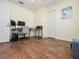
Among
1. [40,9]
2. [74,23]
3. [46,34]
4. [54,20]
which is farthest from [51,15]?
[74,23]

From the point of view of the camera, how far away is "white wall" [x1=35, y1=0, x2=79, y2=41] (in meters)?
4.56

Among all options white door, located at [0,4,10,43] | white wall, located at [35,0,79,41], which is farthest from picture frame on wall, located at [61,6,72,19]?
white door, located at [0,4,10,43]

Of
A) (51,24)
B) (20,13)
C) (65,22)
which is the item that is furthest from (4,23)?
(65,22)

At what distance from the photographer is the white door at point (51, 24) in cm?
627

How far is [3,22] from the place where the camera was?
4820 millimetres

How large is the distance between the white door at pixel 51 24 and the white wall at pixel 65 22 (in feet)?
1.03

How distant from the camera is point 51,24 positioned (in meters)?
6.57

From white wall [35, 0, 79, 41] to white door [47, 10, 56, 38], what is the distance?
1.03 feet

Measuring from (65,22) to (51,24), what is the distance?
1484mm

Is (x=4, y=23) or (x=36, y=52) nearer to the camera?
(x=36, y=52)

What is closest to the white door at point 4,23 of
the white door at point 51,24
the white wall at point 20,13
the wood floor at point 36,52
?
the white wall at point 20,13

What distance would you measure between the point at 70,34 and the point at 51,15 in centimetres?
231

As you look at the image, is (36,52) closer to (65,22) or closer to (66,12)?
(65,22)

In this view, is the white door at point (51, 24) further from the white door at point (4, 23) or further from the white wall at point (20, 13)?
the white door at point (4, 23)
